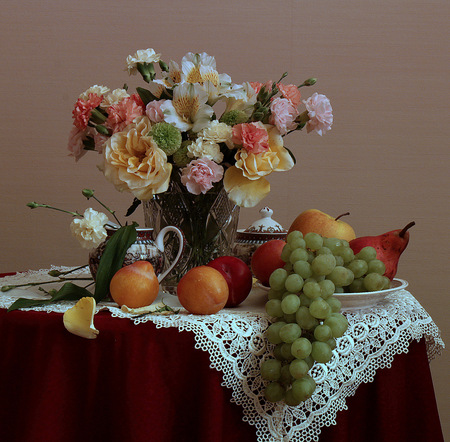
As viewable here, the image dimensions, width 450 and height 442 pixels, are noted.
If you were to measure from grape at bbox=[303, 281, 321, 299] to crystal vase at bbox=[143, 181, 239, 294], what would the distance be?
368 millimetres

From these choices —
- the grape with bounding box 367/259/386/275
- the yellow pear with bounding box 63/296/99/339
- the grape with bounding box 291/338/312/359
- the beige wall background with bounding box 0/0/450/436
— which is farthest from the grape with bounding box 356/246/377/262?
the beige wall background with bounding box 0/0/450/436

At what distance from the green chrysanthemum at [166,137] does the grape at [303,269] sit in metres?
0.36

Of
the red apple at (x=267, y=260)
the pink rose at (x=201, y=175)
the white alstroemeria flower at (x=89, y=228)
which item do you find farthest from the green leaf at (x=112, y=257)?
the red apple at (x=267, y=260)

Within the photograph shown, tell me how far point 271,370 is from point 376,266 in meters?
0.27

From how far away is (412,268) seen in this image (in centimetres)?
226

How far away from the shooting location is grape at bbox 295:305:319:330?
85cm

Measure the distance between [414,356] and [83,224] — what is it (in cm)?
65

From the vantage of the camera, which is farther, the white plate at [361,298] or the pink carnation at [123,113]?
the pink carnation at [123,113]

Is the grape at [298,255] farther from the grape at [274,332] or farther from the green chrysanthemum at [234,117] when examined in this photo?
the green chrysanthemum at [234,117]

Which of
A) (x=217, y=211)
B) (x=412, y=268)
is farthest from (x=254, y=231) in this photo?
(x=412, y=268)

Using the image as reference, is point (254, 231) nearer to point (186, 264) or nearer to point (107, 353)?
point (186, 264)

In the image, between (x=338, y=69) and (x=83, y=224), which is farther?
(x=338, y=69)

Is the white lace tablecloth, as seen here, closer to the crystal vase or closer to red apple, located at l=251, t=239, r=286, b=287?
red apple, located at l=251, t=239, r=286, b=287

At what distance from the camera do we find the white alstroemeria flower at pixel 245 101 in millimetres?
1146
